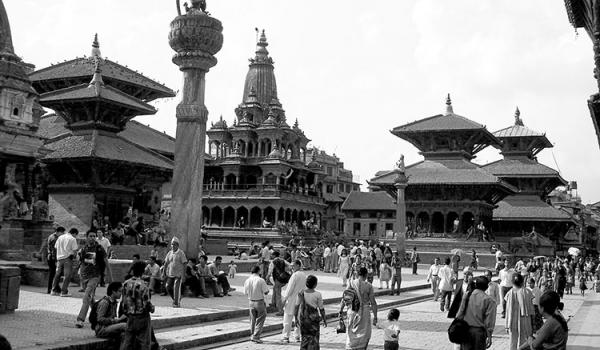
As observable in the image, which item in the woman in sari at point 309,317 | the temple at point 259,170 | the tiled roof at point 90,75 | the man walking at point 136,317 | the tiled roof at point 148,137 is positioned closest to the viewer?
the man walking at point 136,317

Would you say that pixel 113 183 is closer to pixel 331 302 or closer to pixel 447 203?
pixel 331 302

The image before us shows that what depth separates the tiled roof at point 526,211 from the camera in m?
63.2

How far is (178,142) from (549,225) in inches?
2095

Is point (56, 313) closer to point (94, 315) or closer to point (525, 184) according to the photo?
point (94, 315)

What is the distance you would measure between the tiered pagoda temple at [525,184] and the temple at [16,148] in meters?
47.5

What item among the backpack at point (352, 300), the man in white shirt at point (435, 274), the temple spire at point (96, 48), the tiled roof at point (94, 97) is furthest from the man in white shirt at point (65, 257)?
the temple spire at point (96, 48)

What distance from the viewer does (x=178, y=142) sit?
19125mm

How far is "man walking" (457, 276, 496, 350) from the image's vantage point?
355 inches

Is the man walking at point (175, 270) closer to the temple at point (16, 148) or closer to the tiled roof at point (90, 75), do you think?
the temple at point (16, 148)

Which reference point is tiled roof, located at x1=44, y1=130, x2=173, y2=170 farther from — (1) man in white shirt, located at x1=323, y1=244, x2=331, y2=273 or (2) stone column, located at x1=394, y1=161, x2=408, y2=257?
(2) stone column, located at x1=394, y1=161, x2=408, y2=257

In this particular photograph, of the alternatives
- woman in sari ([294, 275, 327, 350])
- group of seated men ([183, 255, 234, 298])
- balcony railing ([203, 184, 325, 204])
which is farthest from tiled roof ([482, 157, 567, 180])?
woman in sari ([294, 275, 327, 350])

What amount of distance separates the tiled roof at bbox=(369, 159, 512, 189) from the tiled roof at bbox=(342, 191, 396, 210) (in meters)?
28.3

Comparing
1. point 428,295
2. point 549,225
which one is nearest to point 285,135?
point 549,225

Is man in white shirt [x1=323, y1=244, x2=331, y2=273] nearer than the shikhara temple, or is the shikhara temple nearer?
man in white shirt [x1=323, y1=244, x2=331, y2=273]
